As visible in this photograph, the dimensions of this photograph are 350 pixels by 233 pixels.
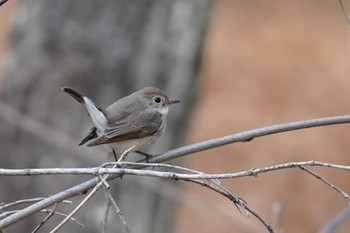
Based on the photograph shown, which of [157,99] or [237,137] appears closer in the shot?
[237,137]

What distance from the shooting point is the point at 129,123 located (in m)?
3.83

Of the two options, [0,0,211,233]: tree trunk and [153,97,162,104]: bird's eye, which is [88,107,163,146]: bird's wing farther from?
[0,0,211,233]: tree trunk

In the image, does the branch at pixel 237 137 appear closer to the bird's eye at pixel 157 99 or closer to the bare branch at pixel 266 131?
the bare branch at pixel 266 131

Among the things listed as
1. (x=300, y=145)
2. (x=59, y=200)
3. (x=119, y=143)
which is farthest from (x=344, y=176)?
(x=59, y=200)

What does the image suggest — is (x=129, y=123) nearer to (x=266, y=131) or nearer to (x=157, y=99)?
(x=157, y=99)

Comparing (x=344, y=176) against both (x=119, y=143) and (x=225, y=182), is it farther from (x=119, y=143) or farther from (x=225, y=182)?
(x=119, y=143)

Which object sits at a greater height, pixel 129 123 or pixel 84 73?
pixel 84 73

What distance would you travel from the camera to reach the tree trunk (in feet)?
16.1

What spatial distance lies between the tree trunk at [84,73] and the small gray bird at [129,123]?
86 cm

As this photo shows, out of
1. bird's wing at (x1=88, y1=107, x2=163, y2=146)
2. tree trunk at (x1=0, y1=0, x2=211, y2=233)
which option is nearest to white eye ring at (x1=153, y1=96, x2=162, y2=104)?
bird's wing at (x1=88, y1=107, x2=163, y2=146)

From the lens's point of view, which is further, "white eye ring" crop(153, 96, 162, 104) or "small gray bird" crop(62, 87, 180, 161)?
"white eye ring" crop(153, 96, 162, 104)

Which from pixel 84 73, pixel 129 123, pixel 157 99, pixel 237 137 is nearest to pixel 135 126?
pixel 129 123

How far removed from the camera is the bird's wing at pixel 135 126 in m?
3.61

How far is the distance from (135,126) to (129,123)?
0.03 metres
